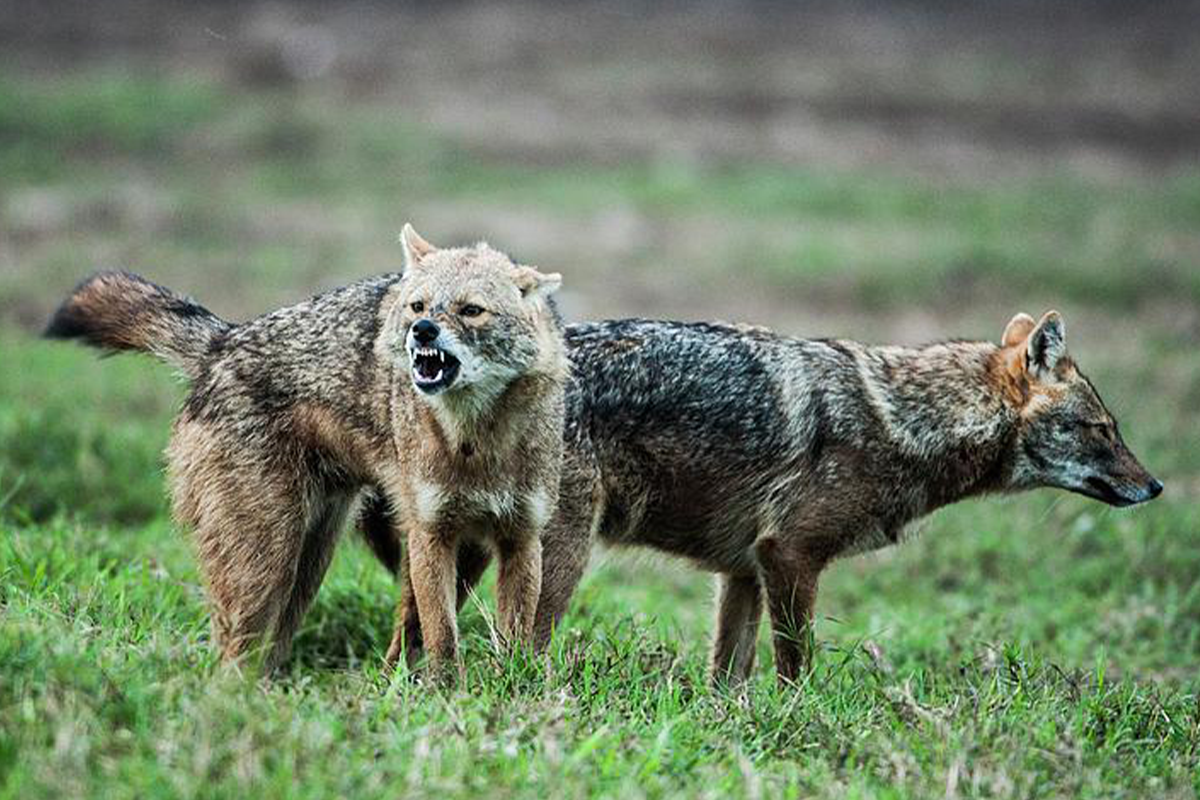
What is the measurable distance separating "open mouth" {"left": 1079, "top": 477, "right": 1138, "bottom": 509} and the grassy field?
0.78 m

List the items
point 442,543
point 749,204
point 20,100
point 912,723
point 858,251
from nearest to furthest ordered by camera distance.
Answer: point 912,723 → point 442,543 → point 858,251 → point 749,204 → point 20,100

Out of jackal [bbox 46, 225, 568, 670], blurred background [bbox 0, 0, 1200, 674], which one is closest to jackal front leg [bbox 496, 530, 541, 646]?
jackal [bbox 46, 225, 568, 670]

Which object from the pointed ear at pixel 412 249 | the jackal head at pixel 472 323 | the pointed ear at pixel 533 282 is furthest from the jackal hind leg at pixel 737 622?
the pointed ear at pixel 412 249

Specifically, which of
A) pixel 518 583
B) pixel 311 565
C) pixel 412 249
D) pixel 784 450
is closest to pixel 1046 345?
pixel 784 450

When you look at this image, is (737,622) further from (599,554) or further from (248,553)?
(248,553)

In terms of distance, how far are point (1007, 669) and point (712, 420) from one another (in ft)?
5.30

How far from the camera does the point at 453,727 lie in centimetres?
496

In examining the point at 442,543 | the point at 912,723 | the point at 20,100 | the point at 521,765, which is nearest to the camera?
the point at 521,765

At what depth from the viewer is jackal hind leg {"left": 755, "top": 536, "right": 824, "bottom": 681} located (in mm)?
6754

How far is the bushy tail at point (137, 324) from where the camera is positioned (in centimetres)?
657

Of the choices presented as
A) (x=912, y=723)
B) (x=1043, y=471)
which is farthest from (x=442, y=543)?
(x=1043, y=471)

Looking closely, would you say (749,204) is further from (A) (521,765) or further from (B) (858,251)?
(A) (521,765)

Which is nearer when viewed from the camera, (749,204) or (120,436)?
(120,436)

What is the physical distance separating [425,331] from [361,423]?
72cm
